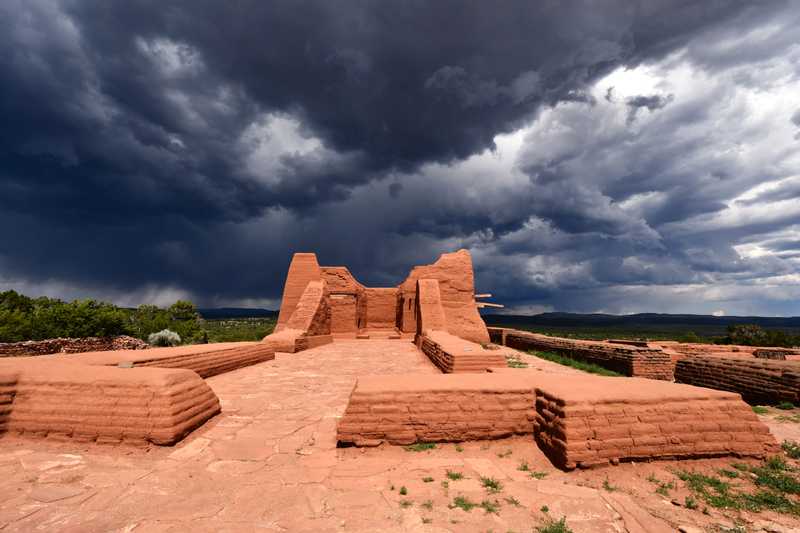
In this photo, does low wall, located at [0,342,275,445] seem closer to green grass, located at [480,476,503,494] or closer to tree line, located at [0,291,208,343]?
green grass, located at [480,476,503,494]

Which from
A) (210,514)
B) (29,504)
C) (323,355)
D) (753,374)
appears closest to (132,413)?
(29,504)

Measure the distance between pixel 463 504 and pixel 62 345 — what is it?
20524 millimetres

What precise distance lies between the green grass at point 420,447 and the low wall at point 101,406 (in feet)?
8.61

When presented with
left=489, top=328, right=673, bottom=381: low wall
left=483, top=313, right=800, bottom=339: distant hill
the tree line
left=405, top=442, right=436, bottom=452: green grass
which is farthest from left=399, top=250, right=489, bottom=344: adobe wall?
left=483, top=313, right=800, bottom=339: distant hill

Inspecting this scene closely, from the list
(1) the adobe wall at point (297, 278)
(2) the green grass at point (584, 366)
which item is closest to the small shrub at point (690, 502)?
(2) the green grass at point (584, 366)

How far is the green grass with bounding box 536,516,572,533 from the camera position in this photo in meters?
2.57

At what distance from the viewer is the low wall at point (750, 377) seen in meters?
6.43

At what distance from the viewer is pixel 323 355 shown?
1188cm

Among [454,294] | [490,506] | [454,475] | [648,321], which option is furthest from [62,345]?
[648,321]

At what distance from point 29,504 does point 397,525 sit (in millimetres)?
2945

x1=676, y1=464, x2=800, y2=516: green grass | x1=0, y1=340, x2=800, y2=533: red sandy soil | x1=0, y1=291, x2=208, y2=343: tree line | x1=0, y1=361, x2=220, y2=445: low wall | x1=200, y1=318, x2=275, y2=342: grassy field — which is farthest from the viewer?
x1=200, y1=318, x2=275, y2=342: grassy field

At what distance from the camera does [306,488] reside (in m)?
3.29

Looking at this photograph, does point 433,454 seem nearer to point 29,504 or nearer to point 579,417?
point 579,417

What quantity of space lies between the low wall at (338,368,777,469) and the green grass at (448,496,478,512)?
1160mm
